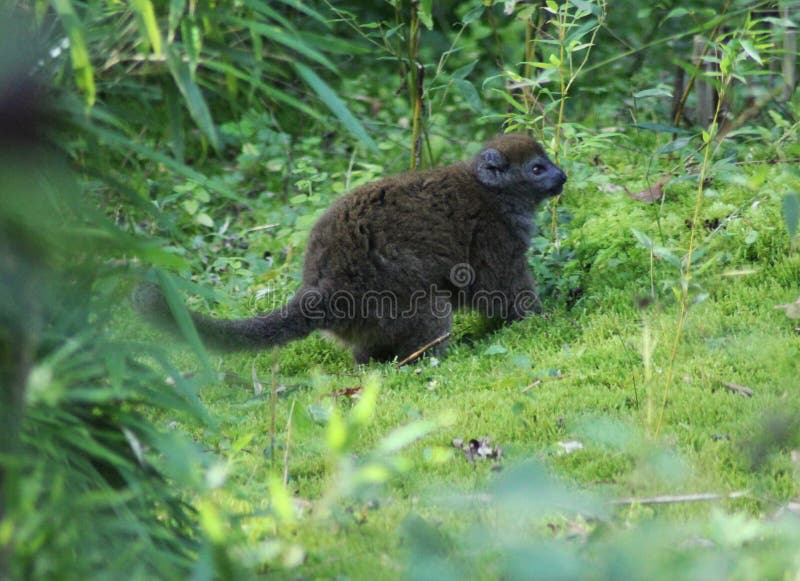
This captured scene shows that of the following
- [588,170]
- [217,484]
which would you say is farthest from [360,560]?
[588,170]

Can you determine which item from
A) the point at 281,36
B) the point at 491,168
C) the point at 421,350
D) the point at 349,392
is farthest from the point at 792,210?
the point at 491,168

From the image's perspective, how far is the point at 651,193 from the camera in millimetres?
5949

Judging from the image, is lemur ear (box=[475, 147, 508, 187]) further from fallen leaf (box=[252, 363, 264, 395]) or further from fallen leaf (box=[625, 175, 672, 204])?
fallen leaf (box=[252, 363, 264, 395])

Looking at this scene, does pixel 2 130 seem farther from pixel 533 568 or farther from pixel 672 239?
pixel 672 239

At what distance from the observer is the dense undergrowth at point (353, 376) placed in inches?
83.6

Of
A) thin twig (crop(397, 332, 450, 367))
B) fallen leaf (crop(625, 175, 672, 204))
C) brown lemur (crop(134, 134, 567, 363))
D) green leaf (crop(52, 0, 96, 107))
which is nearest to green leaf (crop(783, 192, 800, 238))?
green leaf (crop(52, 0, 96, 107))

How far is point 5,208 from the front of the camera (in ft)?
6.93

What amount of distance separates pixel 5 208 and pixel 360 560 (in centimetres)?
151

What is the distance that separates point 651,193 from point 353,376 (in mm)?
2111

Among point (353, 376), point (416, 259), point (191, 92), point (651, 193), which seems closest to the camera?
point (191, 92)

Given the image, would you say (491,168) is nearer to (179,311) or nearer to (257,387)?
(257,387)

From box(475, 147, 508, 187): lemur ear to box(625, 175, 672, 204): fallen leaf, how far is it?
845 millimetres

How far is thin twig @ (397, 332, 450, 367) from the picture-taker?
5370 mm

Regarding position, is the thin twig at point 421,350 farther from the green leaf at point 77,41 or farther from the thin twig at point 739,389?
the green leaf at point 77,41
